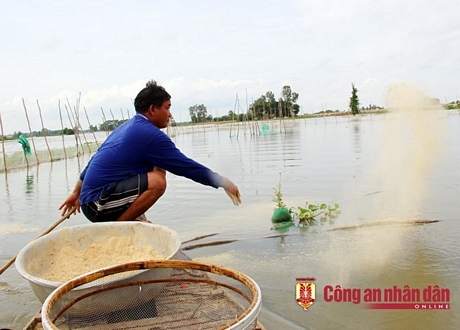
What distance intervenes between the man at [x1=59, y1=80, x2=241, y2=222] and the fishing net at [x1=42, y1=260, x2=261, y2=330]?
2.84ft

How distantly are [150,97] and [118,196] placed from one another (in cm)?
81

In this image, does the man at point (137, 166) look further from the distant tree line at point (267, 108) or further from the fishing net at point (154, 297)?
the distant tree line at point (267, 108)

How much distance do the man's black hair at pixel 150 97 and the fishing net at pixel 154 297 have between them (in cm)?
150

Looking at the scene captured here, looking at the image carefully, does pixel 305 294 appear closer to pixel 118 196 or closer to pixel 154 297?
pixel 154 297

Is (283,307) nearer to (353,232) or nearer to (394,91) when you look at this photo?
(353,232)

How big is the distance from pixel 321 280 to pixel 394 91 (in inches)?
85.7

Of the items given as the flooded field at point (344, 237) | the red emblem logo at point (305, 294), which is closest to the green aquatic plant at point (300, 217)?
the flooded field at point (344, 237)

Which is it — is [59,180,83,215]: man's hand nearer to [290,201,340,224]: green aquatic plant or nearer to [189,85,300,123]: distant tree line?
[290,201,340,224]: green aquatic plant

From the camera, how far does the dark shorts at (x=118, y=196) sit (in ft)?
10.5

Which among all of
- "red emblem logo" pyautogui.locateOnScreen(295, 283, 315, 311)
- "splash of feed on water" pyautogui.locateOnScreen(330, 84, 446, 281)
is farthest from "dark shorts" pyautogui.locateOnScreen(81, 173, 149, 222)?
"splash of feed on water" pyautogui.locateOnScreen(330, 84, 446, 281)

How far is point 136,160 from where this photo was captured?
3.17m

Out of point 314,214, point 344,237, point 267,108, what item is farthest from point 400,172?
point 267,108

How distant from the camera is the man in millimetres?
3051

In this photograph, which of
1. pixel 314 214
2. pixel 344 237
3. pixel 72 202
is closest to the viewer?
pixel 72 202
